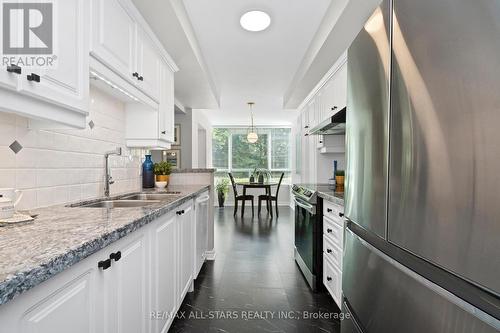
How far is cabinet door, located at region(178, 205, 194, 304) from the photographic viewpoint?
6.86 feet

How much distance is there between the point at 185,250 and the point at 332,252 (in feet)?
3.74

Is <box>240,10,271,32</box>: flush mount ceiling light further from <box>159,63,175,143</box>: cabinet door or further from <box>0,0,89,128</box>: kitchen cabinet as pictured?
<box>0,0,89,128</box>: kitchen cabinet

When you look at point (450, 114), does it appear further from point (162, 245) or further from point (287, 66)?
point (287, 66)

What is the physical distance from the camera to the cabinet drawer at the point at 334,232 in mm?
1991

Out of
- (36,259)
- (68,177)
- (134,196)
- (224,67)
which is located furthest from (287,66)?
(36,259)

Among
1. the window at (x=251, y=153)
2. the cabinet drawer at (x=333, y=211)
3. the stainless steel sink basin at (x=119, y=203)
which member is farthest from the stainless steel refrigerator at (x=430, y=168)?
the window at (x=251, y=153)

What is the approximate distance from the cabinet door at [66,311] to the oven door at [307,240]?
198 cm

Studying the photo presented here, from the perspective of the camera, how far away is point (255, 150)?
29.3 ft

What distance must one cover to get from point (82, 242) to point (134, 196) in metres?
1.67

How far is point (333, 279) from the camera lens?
215cm

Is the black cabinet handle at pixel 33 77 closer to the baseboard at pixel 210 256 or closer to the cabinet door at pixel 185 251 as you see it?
the cabinet door at pixel 185 251

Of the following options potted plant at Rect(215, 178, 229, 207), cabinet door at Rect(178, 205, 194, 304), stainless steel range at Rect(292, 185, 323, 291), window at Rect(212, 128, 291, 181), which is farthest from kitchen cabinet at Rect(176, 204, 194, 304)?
window at Rect(212, 128, 291, 181)

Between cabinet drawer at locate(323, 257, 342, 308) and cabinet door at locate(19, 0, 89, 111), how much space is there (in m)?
1.88

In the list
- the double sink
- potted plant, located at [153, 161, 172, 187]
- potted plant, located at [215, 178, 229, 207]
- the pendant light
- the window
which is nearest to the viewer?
the double sink
